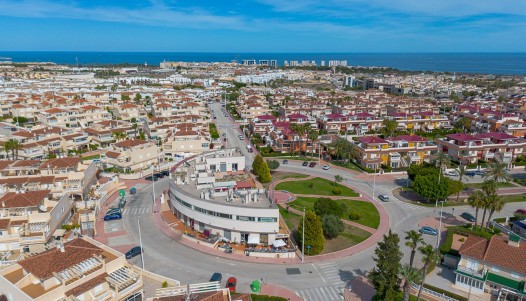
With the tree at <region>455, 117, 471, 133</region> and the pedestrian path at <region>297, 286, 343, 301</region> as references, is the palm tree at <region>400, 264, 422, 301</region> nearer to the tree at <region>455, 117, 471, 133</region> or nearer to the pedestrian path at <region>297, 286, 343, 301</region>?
the pedestrian path at <region>297, 286, 343, 301</region>

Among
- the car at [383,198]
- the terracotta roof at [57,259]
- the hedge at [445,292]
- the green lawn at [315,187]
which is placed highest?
the terracotta roof at [57,259]

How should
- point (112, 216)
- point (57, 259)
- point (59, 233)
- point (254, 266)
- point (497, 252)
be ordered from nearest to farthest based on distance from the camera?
point (57, 259) < point (497, 252) < point (254, 266) < point (59, 233) < point (112, 216)

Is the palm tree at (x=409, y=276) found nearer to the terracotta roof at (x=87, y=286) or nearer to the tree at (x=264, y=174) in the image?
the terracotta roof at (x=87, y=286)

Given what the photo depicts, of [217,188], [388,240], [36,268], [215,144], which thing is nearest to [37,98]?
[215,144]

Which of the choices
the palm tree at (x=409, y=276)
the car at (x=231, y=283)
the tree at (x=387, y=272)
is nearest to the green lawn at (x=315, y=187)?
the car at (x=231, y=283)

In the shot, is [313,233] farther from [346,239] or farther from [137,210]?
[137,210]

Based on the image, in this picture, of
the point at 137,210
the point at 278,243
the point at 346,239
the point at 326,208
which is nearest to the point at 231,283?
the point at 278,243
